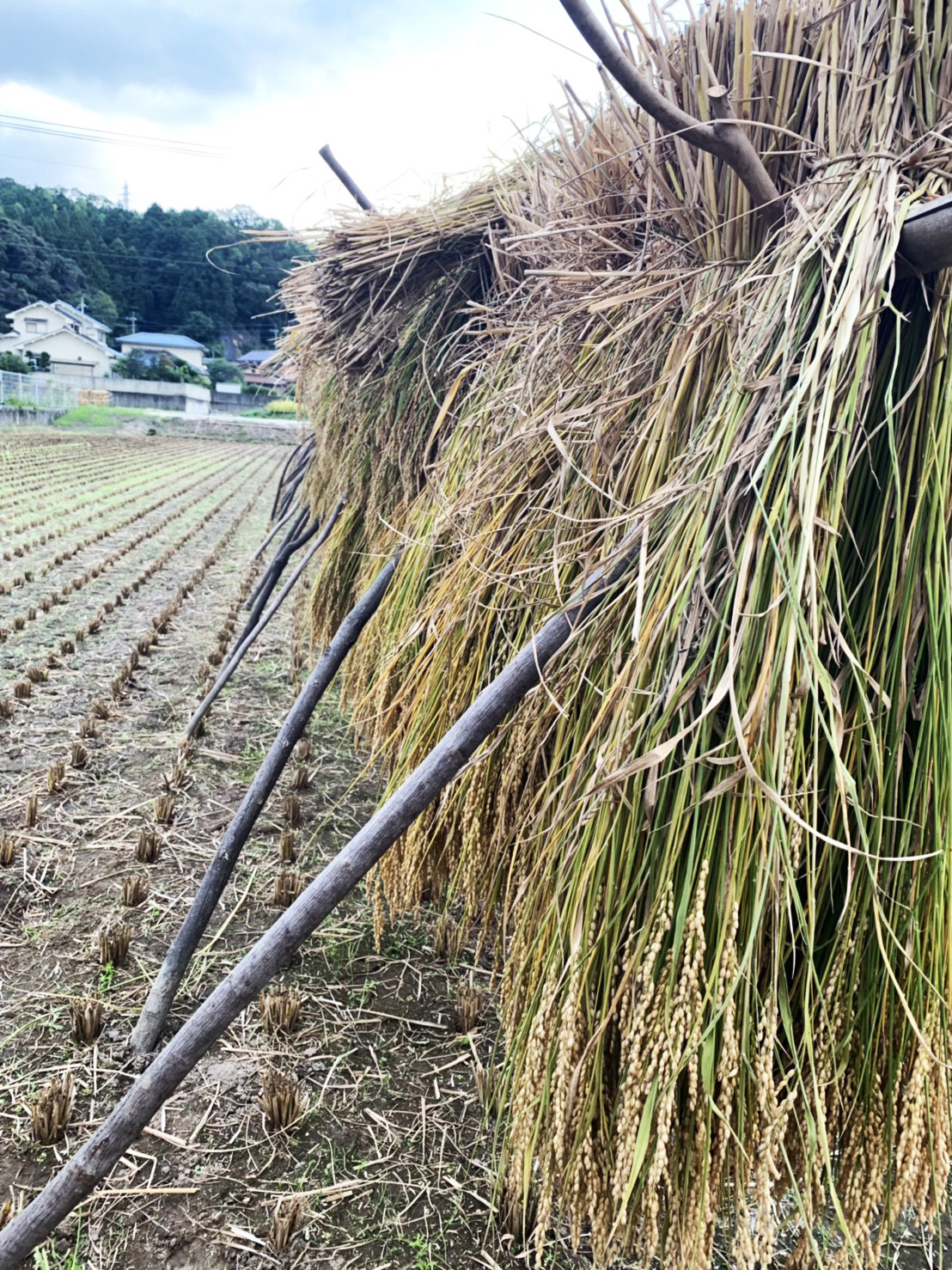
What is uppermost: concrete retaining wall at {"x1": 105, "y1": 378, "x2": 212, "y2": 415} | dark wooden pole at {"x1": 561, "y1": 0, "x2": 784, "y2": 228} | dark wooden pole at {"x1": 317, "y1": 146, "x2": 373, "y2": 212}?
concrete retaining wall at {"x1": 105, "y1": 378, "x2": 212, "y2": 415}

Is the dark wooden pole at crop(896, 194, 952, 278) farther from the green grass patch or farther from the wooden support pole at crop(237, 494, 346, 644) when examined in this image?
the green grass patch

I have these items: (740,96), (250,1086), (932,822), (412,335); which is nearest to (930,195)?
(740,96)

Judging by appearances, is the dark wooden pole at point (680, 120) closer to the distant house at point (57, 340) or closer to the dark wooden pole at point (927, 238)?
the dark wooden pole at point (927, 238)

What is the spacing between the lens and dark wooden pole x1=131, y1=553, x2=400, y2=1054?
6.56ft

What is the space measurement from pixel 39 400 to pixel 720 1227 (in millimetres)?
35623

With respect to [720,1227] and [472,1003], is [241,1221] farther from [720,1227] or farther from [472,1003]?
[720,1227]

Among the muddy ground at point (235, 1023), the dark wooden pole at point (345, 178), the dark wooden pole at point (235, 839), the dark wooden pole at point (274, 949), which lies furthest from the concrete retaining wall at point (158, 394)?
the dark wooden pole at point (274, 949)

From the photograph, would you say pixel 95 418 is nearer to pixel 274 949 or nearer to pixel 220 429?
pixel 220 429

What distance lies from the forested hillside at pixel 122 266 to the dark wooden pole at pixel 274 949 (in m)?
61.4

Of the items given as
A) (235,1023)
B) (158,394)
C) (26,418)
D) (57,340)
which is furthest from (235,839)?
(57,340)

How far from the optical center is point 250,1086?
1.92 meters

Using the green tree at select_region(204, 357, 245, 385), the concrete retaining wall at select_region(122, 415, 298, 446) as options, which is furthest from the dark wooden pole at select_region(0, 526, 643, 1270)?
the green tree at select_region(204, 357, 245, 385)

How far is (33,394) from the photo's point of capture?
1192 inches

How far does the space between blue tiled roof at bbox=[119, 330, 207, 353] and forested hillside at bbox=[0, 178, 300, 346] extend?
5.79 feet
